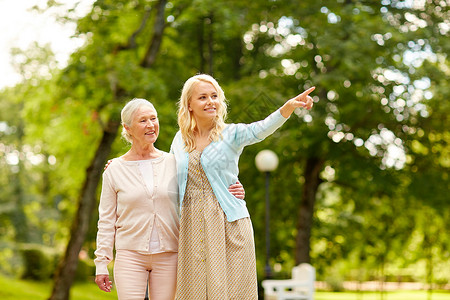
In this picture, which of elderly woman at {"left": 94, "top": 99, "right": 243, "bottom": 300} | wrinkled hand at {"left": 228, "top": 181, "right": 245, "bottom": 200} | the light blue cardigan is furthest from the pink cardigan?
wrinkled hand at {"left": 228, "top": 181, "right": 245, "bottom": 200}

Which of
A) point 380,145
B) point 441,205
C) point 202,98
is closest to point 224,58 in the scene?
point 380,145

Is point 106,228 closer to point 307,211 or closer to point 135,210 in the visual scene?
point 135,210

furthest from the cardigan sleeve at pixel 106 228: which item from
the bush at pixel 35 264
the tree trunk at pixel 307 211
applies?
the bush at pixel 35 264

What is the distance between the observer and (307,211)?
1505 cm

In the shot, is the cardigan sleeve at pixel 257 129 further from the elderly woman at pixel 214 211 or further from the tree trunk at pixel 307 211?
the tree trunk at pixel 307 211

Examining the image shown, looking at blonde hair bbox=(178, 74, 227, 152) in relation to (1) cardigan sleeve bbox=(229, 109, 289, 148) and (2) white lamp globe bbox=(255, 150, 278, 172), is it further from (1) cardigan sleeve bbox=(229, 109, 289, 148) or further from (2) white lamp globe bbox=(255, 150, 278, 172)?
(2) white lamp globe bbox=(255, 150, 278, 172)

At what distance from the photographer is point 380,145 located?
1385 centimetres

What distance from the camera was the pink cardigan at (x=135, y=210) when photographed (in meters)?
3.11

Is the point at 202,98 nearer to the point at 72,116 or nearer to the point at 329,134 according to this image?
the point at 329,134

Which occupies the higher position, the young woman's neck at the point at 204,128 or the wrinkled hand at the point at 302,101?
the wrinkled hand at the point at 302,101

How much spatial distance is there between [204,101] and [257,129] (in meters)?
0.32

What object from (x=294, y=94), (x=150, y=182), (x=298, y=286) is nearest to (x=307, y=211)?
(x=294, y=94)

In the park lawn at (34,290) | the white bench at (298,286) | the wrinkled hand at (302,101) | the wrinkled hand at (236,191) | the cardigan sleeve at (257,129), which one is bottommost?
the park lawn at (34,290)

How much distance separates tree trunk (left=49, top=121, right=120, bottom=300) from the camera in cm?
1129
